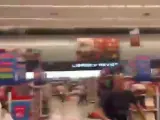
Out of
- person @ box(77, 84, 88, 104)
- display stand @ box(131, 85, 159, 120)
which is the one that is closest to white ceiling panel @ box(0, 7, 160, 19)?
display stand @ box(131, 85, 159, 120)

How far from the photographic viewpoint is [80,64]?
27.9 feet

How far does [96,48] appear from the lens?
20.2ft

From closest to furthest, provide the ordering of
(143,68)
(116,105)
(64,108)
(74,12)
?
(116,105) → (64,108) → (143,68) → (74,12)

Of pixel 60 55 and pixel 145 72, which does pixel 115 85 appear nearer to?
pixel 145 72

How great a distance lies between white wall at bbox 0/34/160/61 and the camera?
977cm

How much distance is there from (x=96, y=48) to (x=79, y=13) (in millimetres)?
1885

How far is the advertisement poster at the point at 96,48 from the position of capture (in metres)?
5.95

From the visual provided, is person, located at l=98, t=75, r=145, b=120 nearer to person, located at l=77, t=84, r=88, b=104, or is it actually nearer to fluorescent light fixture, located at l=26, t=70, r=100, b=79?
person, located at l=77, t=84, r=88, b=104

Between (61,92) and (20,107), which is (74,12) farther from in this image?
(20,107)

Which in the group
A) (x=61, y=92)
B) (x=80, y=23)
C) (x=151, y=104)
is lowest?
(x=151, y=104)

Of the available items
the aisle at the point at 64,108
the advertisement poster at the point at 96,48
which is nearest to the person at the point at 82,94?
the aisle at the point at 64,108

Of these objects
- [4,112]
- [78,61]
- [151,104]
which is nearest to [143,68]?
[151,104]

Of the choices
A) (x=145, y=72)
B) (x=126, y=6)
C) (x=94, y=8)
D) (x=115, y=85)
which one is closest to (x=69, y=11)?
(x=94, y=8)

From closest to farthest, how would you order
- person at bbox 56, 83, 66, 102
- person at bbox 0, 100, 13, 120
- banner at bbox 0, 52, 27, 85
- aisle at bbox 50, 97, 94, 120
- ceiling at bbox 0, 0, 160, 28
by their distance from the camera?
person at bbox 0, 100, 13, 120 < banner at bbox 0, 52, 27, 85 < aisle at bbox 50, 97, 94, 120 < person at bbox 56, 83, 66, 102 < ceiling at bbox 0, 0, 160, 28
